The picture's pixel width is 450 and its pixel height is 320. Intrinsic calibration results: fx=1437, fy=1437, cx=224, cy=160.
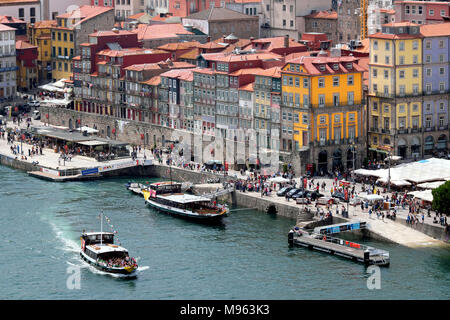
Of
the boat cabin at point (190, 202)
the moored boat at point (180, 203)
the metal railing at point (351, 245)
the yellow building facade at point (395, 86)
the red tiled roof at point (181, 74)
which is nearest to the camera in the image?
the metal railing at point (351, 245)

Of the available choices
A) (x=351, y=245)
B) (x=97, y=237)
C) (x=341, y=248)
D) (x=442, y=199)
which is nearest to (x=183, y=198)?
(x=97, y=237)

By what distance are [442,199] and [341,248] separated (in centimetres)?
1151

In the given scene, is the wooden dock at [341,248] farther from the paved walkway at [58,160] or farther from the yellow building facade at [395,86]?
the paved walkway at [58,160]

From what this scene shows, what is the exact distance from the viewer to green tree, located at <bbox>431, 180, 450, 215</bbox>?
458 feet

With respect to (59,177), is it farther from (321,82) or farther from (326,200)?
(326,200)

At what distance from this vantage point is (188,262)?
439ft

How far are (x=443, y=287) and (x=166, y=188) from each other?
45.4 metres

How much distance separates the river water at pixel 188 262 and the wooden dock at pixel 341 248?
871mm

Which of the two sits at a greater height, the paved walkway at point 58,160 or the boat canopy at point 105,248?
the paved walkway at point 58,160

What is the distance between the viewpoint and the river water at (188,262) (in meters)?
125

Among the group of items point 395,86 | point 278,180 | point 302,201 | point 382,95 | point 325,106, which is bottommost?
point 302,201

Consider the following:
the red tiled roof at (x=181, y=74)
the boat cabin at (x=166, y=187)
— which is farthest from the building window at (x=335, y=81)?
the red tiled roof at (x=181, y=74)

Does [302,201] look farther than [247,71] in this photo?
No

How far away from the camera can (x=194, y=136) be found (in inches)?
7156
